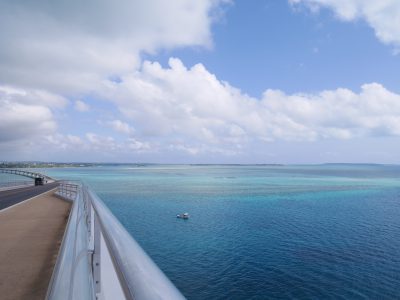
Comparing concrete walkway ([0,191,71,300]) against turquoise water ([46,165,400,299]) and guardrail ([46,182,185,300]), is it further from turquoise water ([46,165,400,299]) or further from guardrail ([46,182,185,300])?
turquoise water ([46,165,400,299])

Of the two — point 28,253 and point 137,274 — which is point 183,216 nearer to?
point 28,253

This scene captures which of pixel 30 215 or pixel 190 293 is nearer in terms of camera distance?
pixel 30 215

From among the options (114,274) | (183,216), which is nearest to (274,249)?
(183,216)

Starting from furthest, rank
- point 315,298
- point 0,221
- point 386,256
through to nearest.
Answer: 1. point 386,256
2. point 315,298
3. point 0,221

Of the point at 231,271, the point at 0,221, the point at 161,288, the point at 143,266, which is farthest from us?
the point at 231,271

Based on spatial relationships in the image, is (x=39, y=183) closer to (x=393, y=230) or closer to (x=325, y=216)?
(x=325, y=216)

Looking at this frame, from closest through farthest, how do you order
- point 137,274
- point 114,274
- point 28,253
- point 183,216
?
point 137,274 < point 114,274 < point 28,253 < point 183,216

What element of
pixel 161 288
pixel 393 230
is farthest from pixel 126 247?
pixel 393 230

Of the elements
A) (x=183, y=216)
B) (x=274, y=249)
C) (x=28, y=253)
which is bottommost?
(x=274, y=249)
